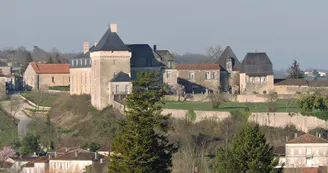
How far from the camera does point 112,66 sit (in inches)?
2303

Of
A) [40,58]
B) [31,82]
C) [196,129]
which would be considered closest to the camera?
[196,129]

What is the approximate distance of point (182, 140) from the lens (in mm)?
50156

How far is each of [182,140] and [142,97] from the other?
66.5 ft

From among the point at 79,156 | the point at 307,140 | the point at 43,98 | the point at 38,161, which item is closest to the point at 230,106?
the point at 307,140

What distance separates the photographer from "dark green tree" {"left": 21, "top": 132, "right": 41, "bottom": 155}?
54.6m

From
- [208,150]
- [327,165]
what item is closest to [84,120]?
[208,150]

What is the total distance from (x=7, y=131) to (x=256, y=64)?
14.3 m

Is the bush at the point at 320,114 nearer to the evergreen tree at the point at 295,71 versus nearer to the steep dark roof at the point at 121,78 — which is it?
the steep dark roof at the point at 121,78

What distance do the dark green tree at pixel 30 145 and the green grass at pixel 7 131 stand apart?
8.02 ft

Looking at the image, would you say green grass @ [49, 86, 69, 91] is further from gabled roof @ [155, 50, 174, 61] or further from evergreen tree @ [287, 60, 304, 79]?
evergreen tree @ [287, 60, 304, 79]

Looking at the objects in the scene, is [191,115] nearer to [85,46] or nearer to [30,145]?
[30,145]

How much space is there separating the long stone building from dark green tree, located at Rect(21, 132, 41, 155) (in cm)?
494

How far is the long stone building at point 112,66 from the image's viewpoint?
5819cm

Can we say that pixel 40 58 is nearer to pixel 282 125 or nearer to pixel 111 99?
pixel 111 99
